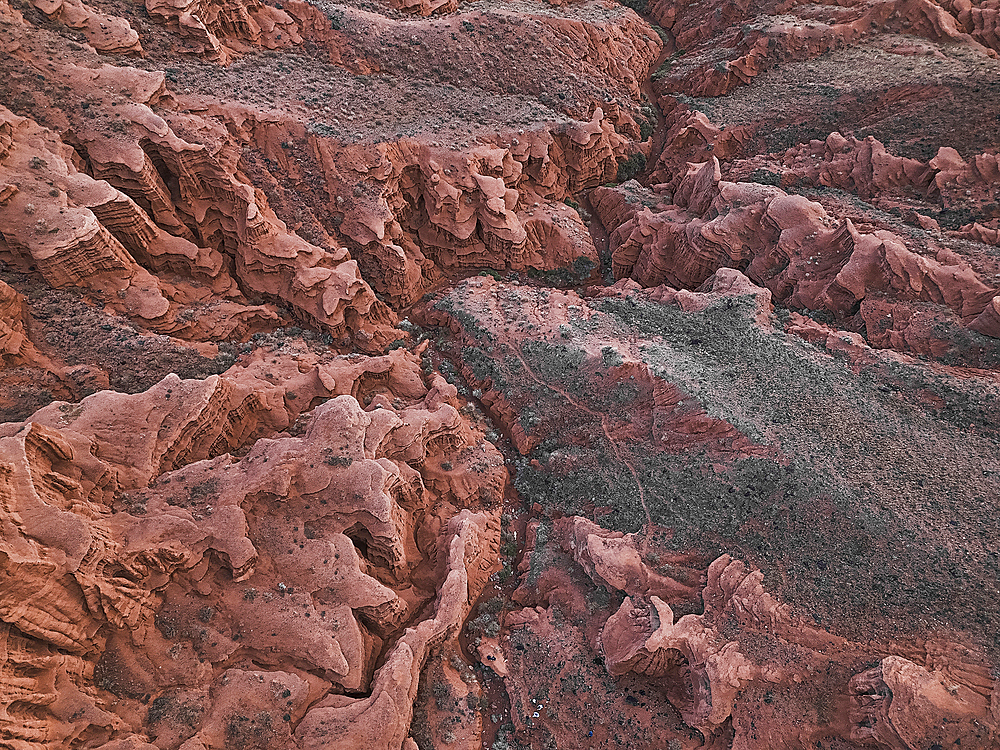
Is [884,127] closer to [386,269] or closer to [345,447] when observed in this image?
[386,269]

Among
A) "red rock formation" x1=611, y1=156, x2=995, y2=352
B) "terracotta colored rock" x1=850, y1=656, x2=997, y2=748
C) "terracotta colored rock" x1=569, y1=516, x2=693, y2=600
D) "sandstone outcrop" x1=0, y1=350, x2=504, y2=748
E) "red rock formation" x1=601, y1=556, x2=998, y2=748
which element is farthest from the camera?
"red rock formation" x1=611, y1=156, x2=995, y2=352

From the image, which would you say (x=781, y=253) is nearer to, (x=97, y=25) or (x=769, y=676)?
(x=769, y=676)

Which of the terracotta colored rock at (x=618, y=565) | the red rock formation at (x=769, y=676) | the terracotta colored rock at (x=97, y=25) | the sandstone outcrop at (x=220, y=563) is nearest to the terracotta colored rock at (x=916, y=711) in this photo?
the red rock formation at (x=769, y=676)

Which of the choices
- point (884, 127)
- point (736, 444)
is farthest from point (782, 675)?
point (884, 127)

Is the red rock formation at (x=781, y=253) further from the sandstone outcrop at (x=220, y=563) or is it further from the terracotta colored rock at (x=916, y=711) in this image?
the sandstone outcrop at (x=220, y=563)

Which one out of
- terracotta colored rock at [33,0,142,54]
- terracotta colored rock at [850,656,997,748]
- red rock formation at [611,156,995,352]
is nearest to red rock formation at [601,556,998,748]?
terracotta colored rock at [850,656,997,748]

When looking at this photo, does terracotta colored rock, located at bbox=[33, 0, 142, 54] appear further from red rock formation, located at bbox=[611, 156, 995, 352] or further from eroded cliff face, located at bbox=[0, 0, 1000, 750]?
red rock formation, located at bbox=[611, 156, 995, 352]

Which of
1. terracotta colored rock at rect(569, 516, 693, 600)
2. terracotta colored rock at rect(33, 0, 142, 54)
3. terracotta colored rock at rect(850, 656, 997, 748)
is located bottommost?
terracotta colored rock at rect(569, 516, 693, 600)

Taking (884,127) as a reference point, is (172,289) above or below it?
below
